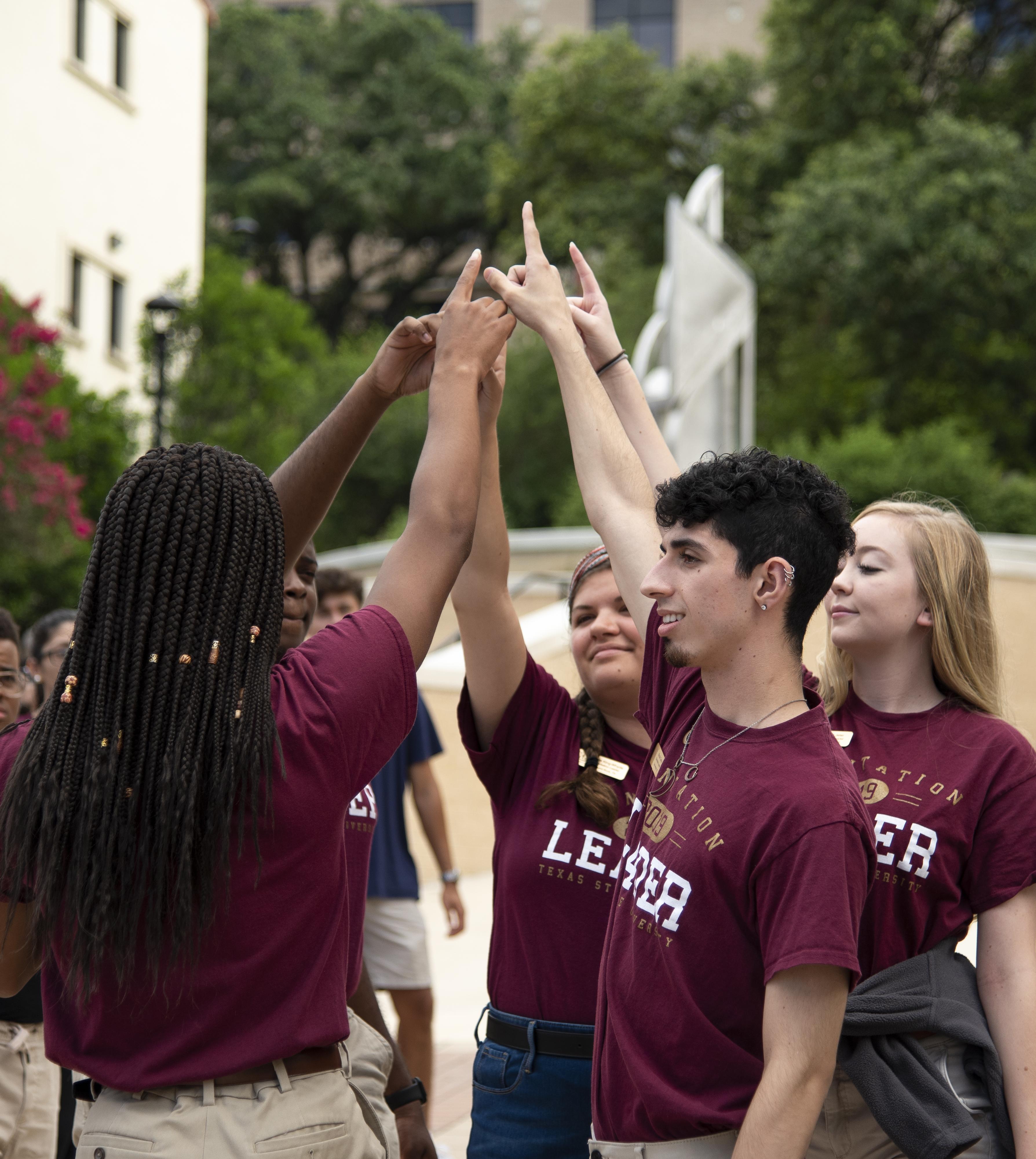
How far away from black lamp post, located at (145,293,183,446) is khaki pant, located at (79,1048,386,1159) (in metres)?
10.3

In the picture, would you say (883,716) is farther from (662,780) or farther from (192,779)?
(192,779)

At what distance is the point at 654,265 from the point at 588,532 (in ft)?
40.7

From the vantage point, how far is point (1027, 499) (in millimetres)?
17828

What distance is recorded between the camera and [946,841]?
98.7 inches

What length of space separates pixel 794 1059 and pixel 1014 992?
30.2 inches

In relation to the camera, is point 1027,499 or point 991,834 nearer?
point 991,834

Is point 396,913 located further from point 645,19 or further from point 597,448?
point 645,19

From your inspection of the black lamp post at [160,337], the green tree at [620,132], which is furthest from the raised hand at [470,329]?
Answer: the green tree at [620,132]

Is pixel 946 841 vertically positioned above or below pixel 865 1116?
above

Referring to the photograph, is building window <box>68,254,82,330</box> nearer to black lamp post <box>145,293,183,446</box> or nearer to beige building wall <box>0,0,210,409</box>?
beige building wall <box>0,0,210,409</box>

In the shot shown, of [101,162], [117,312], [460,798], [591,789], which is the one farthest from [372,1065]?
[117,312]

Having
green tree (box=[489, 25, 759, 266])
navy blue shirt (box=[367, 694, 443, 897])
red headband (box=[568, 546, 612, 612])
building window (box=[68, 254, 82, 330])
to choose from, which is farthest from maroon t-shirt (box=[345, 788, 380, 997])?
green tree (box=[489, 25, 759, 266])

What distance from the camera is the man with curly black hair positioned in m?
1.92

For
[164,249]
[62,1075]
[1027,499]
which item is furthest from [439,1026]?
[164,249]
